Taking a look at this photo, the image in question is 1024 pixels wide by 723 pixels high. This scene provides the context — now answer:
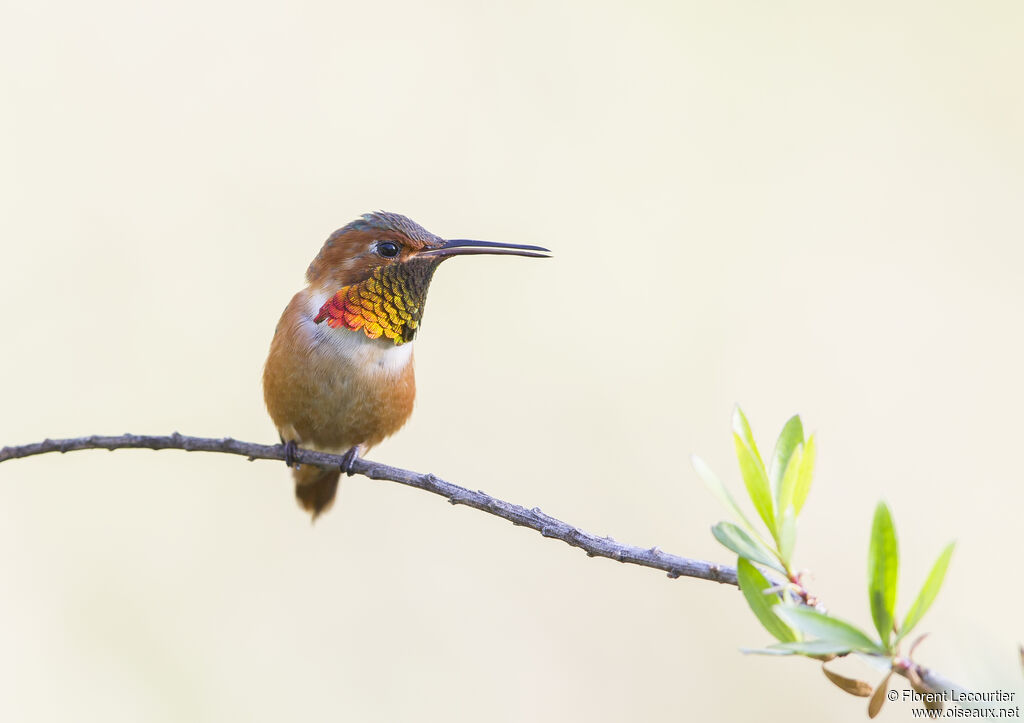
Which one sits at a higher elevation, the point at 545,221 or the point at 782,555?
the point at 545,221

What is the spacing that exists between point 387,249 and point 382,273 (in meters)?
0.11

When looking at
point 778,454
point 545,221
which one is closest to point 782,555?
point 778,454

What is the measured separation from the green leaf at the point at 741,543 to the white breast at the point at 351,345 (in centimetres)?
243

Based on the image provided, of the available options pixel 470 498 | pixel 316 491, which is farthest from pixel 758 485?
pixel 316 491

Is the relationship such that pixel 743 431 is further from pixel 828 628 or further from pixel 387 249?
pixel 387 249

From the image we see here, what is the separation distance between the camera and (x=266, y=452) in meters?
2.57

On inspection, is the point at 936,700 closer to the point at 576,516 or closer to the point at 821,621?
the point at 821,621

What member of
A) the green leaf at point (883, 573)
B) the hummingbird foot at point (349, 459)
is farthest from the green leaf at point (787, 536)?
the hummingbird foot at point (349, 459)

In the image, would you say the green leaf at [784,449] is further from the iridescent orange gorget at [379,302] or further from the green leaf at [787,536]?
the iridescent orange gorget at [379,302]

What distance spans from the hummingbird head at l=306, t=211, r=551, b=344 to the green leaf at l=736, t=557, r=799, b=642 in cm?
237

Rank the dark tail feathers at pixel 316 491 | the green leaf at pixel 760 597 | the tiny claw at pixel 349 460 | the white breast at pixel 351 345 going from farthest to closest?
the dark tail feathers at pixel 316 491, the white breast at pixel 351 345, the tiny claw at pixel 349 460, the green leaf at pixel 760 597

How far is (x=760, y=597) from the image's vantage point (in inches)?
40.3

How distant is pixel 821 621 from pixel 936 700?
0.42 ft

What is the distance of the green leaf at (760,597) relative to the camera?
100 centimetres
